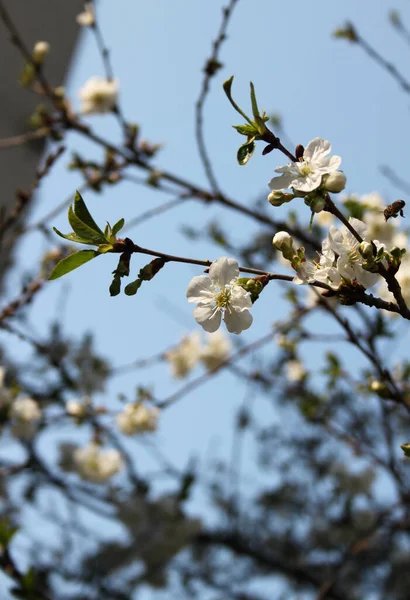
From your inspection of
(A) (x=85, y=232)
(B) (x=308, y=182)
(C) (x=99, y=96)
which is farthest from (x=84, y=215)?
(C) (x=99, y=96)

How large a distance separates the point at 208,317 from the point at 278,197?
205 millimetres

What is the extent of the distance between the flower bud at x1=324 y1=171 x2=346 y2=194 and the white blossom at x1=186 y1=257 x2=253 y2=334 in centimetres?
16

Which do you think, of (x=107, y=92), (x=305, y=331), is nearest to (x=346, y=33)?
(x=107, y=92)

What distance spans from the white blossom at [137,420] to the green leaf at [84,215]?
78.1 inches

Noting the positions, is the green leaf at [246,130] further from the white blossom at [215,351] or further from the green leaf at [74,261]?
the white blossom at [215,351]

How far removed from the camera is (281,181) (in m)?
0.75

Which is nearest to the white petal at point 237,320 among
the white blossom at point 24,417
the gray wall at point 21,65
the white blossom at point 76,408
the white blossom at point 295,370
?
the white blossom at point 24,417

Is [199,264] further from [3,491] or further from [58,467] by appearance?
[3,491]

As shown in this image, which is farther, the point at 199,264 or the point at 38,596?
the point at 38,596

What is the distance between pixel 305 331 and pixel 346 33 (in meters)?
1.47

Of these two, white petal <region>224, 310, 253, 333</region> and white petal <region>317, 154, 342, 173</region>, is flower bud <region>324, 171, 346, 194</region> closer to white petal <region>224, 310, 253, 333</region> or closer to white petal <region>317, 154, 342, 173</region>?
white petal <region>317, 154, 342, 173</region>

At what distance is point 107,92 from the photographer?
2.92m

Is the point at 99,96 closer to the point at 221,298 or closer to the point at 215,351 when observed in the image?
the point at 215,351

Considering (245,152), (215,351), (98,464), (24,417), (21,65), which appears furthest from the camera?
(21,65)
